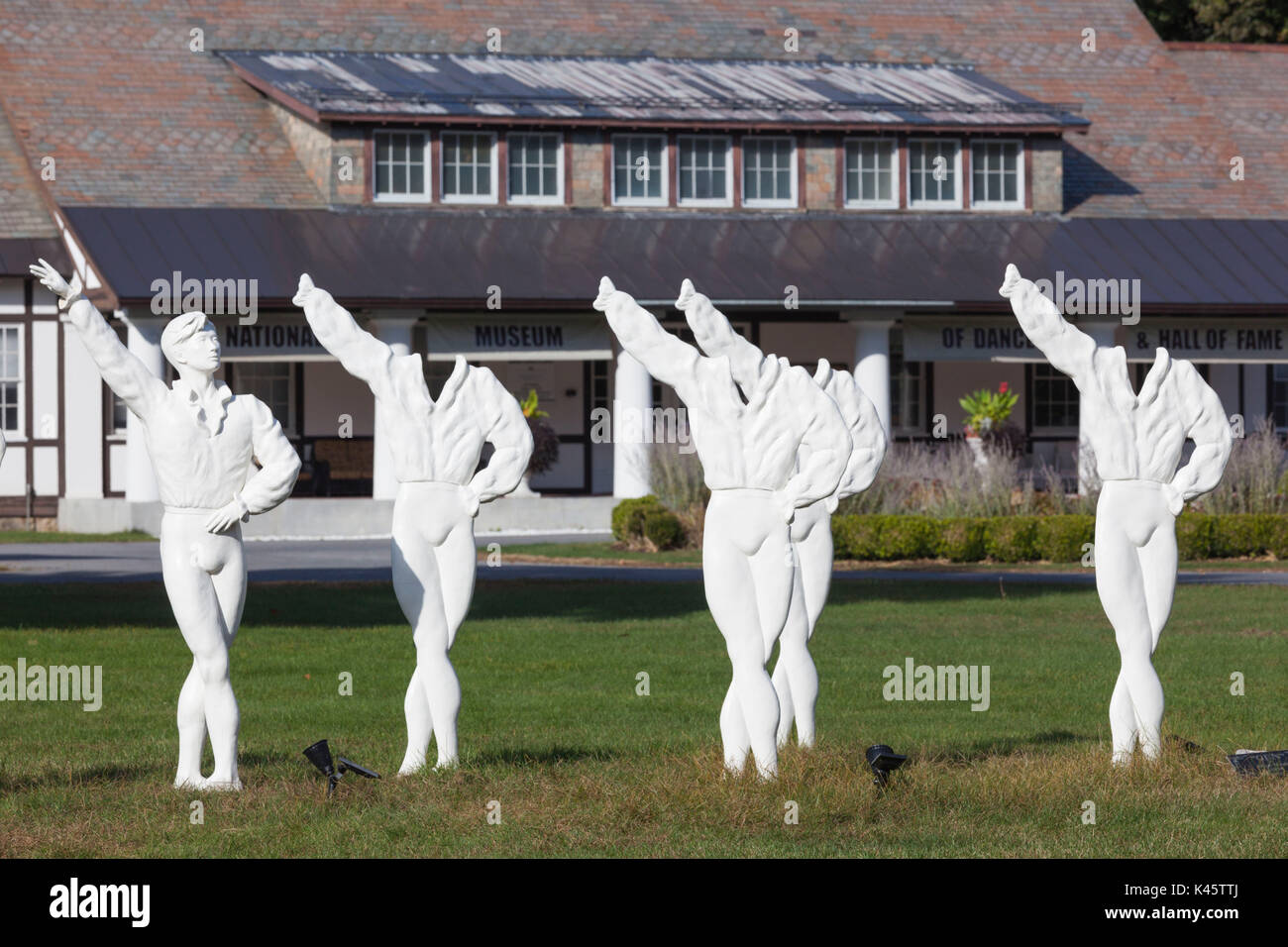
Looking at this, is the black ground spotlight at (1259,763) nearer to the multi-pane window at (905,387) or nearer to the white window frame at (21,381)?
the white window frame at (21,381)

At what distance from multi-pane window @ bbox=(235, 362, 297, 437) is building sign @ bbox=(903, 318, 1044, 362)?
914cm

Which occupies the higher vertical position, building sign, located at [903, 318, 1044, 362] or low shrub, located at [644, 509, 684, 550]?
building sign, located at [903, 318, 1044, 362]

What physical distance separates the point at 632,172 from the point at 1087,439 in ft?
52.9

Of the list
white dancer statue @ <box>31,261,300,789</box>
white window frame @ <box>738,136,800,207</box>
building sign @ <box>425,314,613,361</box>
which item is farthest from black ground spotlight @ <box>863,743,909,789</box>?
white window frame @ <box>738,136,800,207</box>

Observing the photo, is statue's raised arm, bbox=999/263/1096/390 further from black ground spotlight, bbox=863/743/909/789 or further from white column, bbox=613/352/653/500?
white column, bbox=613/352/653/500

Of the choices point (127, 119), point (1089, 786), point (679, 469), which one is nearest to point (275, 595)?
point (679, 469)

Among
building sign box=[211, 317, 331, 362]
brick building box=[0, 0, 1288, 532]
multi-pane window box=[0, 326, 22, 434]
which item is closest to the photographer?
building sign box=[211, 317, 331, 362]

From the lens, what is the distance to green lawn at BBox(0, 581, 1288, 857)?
7957 mm

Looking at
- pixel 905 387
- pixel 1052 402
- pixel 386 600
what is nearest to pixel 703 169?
pixel 905 387

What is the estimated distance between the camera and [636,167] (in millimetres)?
28938

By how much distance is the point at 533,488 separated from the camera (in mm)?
29688

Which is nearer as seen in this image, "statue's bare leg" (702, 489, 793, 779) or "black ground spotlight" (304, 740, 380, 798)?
"black ground spotlight" (304, 740, 380, 798)
